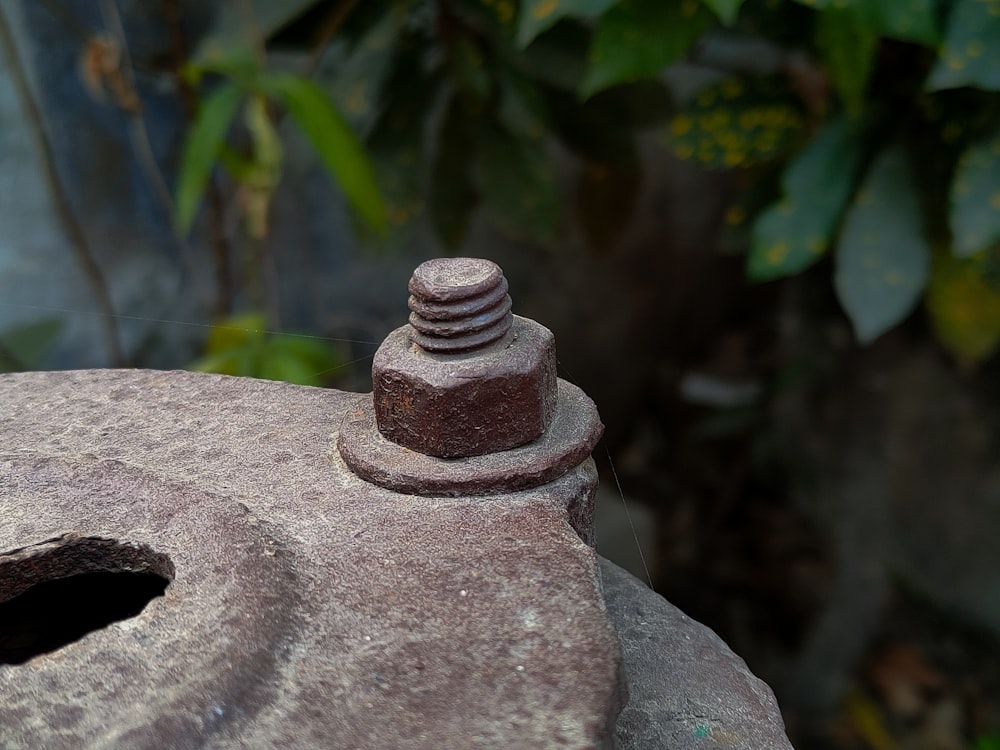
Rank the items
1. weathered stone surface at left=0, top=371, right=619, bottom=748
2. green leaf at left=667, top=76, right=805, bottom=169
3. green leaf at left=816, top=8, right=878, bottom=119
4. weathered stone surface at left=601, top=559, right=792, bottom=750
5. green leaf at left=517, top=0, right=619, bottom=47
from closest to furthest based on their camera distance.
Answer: weathered stone surface at left=0, top=371, right=619, bottom=748, weathered stone surface at left=601, top=559, right=792, bottom=750, green leaf at left=517, top=0, right=619, bottom=47, green leaf at left=816, top=8, right=878, bottom=119, green leaf at left=667, top=76, right=805, bottom=169

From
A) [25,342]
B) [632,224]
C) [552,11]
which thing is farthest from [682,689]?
[632,224]

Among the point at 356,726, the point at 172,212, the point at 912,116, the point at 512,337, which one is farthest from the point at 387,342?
the point at 172,212

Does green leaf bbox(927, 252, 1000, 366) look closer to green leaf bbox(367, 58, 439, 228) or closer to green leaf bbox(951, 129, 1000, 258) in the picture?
green leaf bbox(951, 129, 1000, 258)

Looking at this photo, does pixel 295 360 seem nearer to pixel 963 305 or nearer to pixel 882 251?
pixel 882 251

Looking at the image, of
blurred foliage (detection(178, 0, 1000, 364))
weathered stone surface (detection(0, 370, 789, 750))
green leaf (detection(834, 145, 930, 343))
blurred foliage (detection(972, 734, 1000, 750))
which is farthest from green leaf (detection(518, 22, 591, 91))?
blurred foliage (detection(972, 734, 1000, 750))

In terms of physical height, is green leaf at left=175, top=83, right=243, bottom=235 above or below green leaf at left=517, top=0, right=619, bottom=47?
below

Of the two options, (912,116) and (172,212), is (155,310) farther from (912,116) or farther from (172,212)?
(912,116)

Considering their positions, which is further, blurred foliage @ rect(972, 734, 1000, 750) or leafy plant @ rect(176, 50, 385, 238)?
blurred foliage @ rect(972, 734, 1000, 750)
